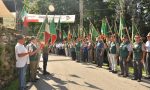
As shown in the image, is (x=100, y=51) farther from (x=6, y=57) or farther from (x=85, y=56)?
(x=6, y=57)

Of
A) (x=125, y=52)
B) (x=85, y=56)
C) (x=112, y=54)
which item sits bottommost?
(x=85, y=56)

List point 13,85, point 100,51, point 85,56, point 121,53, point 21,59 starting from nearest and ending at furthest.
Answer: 1. point 21,59
2. point 13,85
3. point 121,53
4. point 100,51
5. point 85,56

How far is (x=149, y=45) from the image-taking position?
47.5ft

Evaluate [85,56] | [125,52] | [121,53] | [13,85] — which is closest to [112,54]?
[121,53]

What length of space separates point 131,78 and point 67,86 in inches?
134

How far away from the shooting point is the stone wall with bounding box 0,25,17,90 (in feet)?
38.4

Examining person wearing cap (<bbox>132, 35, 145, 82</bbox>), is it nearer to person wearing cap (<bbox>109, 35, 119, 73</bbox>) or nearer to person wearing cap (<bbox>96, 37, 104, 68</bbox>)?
person wearing cap (<bbox>109, 35, 119, 73</bbox>)

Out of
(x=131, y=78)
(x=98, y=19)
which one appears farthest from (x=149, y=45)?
(x=98, y=19)

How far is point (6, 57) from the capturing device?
1265 cm

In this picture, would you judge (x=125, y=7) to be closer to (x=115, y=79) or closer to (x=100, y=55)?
(x=100, y=55)

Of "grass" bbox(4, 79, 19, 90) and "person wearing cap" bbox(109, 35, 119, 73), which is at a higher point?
"person wearing cap" bbox(109, 35, 119, 73)

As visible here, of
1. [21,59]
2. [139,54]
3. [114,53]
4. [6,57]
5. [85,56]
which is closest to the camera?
[21,59]

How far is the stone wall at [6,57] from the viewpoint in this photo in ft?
38.4

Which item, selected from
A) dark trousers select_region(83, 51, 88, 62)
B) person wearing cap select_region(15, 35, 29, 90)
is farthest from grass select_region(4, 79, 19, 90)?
dark trousers select_region(83, 51, 88, 62)
